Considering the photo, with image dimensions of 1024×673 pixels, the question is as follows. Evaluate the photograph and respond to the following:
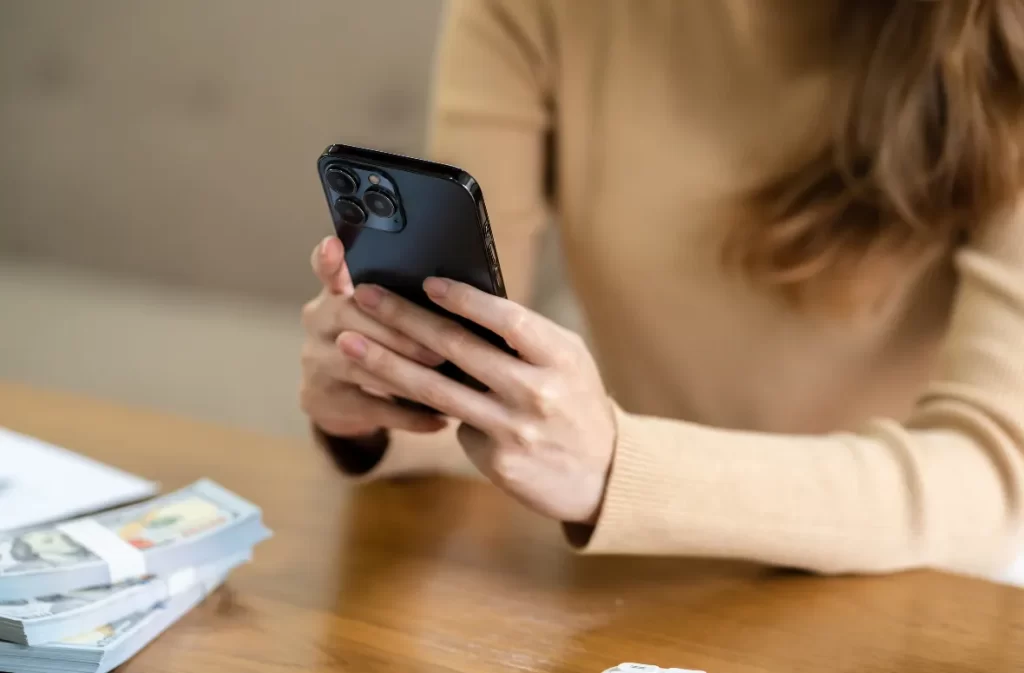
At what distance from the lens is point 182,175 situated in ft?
5.33

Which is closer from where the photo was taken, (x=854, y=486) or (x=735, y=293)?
(x=854, y=486)

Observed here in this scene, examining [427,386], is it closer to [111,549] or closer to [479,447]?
[479,447]

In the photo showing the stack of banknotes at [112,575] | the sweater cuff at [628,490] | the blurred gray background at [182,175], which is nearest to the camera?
the stack of banknotes at [112,575]

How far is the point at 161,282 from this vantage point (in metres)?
1.68

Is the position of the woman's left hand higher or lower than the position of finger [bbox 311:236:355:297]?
lower

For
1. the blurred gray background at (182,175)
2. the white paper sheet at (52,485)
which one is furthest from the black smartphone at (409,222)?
the blurred gray background at (182,175)

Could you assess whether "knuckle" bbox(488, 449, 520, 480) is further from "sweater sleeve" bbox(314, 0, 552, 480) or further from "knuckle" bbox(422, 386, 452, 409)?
"sweater sleeve" bbox(314, 0, 552, 480)

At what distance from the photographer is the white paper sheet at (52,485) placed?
61 cm

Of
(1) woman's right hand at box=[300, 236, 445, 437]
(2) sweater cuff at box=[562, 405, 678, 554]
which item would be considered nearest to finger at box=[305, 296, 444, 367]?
(1) woman's right hand at box=[300, 236, 445, 437]

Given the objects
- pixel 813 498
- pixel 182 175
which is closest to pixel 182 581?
pixel 813 498

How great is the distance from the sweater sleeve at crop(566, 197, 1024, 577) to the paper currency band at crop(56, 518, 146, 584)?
0.81 feet

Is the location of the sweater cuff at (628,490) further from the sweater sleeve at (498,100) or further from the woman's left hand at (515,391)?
the sweater sleeve at (498,100)

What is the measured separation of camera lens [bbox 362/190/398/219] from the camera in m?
0.51

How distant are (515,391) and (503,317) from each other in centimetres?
5
